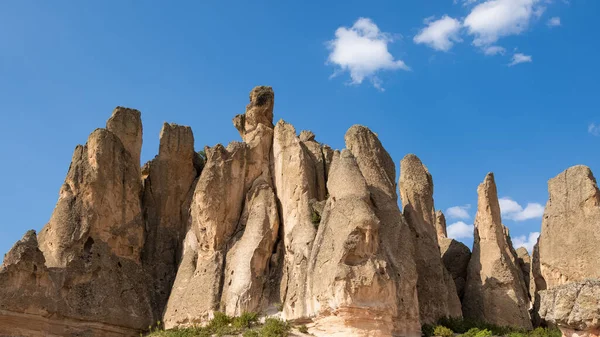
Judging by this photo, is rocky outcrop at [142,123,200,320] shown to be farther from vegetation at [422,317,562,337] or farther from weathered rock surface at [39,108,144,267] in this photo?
vegetation at [422,317,562,337]

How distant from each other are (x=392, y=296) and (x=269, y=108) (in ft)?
40.4

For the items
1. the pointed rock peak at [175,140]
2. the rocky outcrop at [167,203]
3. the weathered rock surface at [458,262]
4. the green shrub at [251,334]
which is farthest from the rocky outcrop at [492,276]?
the pointed rock peak at [175,140]

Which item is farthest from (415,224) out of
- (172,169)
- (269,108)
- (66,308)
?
(66,308)

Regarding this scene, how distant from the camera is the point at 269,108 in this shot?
33.4 m

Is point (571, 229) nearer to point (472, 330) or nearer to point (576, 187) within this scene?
point (576, 187)

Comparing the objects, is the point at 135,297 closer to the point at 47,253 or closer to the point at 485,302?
the point at 47,253

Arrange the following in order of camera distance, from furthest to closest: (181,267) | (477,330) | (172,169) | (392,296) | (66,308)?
(172,169), (181,267), (66,308), (477,330), (392,296)

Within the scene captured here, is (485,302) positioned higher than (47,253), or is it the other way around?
(47,253)

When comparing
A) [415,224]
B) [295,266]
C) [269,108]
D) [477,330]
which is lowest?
[477,330]

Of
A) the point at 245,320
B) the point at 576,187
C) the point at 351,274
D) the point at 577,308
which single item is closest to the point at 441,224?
the point at 576,187

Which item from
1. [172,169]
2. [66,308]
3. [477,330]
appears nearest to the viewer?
[477,330]

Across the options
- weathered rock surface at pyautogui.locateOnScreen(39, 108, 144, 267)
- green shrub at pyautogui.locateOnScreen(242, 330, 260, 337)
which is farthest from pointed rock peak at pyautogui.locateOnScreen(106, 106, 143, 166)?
green shrub at pyautogui.locateOnScreen(242, 330, 260, 337)

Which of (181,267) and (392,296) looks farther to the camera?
(181,267)

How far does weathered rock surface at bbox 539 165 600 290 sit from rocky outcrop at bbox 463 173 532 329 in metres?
3.22
